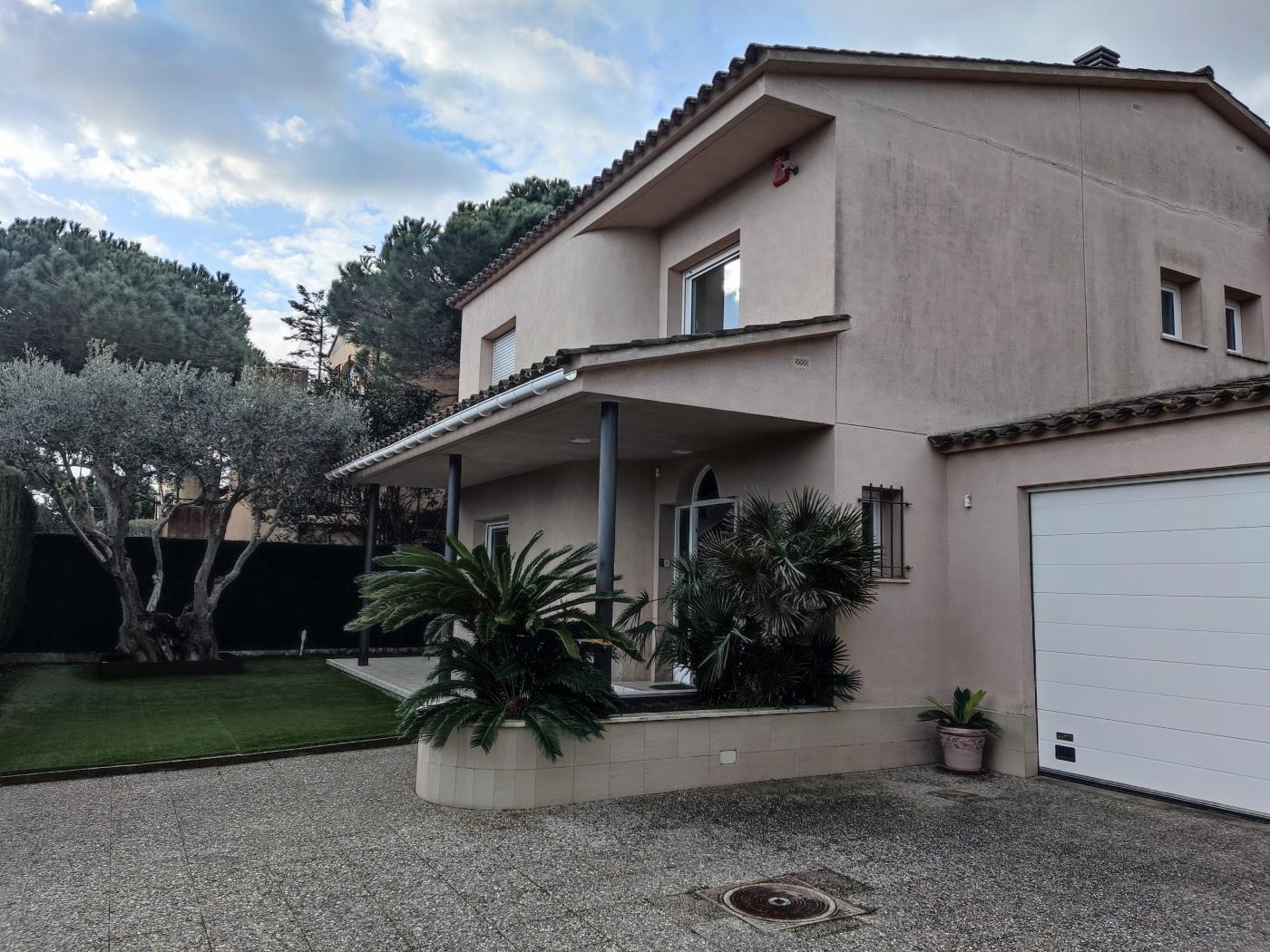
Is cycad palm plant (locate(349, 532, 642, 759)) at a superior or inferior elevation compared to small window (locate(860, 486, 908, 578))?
inferior

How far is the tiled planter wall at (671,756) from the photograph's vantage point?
6.80m

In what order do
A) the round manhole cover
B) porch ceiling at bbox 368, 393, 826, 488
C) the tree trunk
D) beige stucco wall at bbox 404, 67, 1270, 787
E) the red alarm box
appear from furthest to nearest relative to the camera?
the tree trunk < the red alarm box < beige stucco wall at bbox 404, 67, 1270, 787 < porch ceiling at bbox 368, 393, 826, 488 < the round manhole cover

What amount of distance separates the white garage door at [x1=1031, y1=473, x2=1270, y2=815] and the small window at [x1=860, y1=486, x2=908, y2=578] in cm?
131

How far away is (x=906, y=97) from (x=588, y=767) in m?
8.16

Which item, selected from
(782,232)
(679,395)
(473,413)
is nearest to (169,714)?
(473,413)

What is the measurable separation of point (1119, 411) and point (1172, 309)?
5929 millimetres

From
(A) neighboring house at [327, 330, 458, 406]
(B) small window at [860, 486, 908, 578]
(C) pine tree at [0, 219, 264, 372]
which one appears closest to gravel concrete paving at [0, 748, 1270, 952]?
(B) small window at [860, 486, 908, 578]

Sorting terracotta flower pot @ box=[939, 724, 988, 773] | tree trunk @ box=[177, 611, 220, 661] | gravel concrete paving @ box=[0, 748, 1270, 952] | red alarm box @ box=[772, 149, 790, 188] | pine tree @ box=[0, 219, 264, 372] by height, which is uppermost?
pine tree @ box=[0, 219, 264, 372]

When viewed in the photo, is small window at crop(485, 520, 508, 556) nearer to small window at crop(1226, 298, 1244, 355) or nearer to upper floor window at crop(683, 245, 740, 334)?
upper floor window at crop(683, 245, 740, 334)

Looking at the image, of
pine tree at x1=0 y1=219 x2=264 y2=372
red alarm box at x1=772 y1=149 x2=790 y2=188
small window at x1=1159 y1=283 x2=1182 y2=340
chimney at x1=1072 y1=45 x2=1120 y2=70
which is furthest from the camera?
pine tree at x1=0 y1=219 x2=264 y2=372

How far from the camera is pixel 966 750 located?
827 centimetres

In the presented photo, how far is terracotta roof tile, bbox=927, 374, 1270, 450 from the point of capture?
675 cm

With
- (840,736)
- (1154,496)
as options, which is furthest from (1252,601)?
(840,736)

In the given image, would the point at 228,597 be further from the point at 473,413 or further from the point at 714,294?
the point at 714,294
